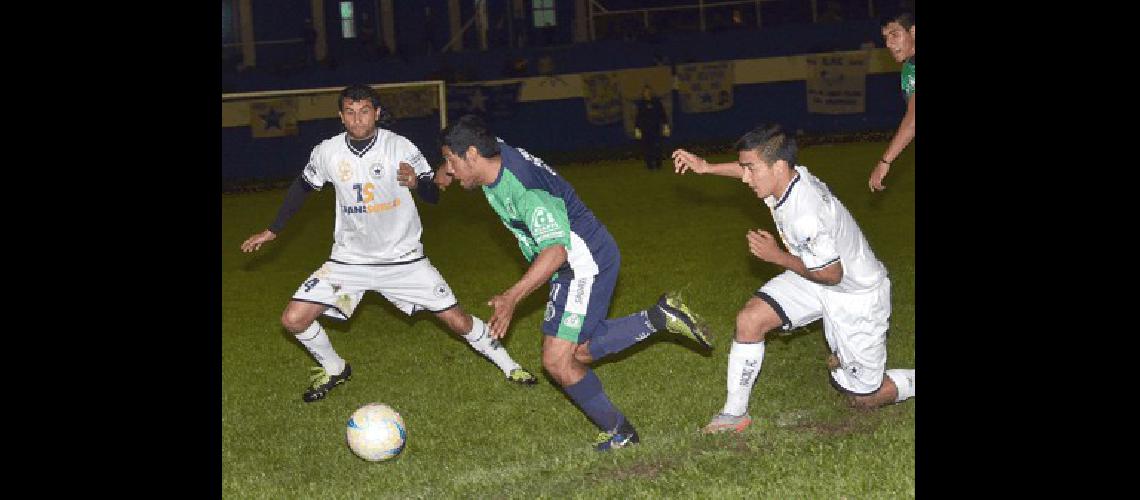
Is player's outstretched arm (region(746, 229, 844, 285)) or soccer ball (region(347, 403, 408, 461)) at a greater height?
player's outstretched arm (region(746, 229, 844, 285))

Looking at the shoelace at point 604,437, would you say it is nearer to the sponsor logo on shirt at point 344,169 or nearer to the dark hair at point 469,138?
the dark hair at point 469,138

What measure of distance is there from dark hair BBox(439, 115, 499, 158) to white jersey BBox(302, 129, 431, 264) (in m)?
1.85

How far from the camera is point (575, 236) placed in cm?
750

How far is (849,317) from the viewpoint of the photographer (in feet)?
24.8

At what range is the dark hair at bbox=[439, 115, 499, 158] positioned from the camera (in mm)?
7133

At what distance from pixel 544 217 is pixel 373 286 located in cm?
259

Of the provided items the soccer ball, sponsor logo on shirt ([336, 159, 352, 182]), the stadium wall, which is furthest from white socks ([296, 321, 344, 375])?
the stadium wall

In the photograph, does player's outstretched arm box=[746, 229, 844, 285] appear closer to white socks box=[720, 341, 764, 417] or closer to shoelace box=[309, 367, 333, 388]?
white socks box=[720, 341, 764, 417]

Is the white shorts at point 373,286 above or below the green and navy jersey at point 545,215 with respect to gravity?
below

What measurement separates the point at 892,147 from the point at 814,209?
2.55 meters

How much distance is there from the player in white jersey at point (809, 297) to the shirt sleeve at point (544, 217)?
88 cm

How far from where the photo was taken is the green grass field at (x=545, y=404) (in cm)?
684

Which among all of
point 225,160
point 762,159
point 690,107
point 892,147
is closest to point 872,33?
point 690,107

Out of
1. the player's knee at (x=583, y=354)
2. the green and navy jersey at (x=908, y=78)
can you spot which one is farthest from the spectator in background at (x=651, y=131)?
the player's knee at (x=583, y=354)
